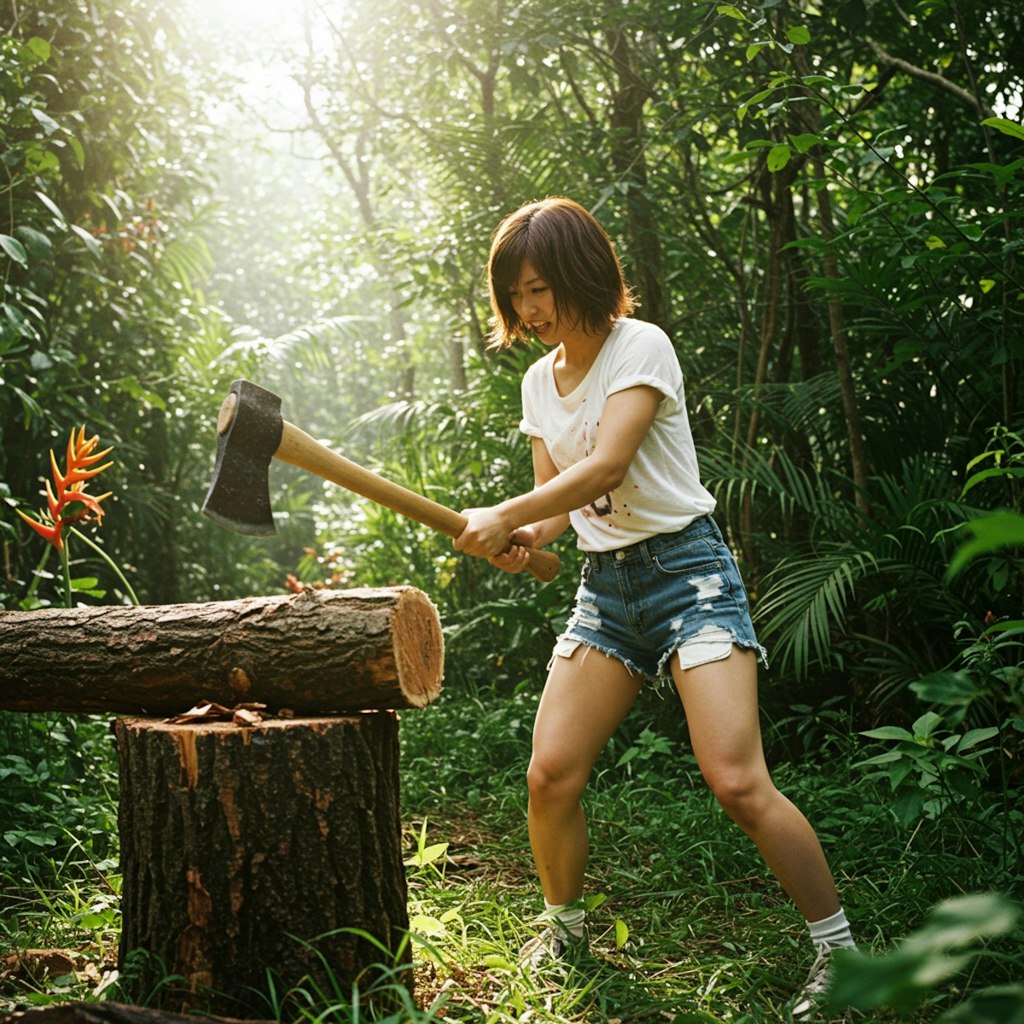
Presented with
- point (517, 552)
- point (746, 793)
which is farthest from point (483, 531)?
point (746, 793)

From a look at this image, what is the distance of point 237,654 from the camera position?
2496 millimetres

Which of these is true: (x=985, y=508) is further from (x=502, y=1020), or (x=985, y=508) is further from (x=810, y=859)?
(x=502, y=1020)

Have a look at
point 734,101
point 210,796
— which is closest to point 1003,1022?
point 210,796

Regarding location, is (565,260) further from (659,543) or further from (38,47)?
(38,47)

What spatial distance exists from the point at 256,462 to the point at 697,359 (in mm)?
3111

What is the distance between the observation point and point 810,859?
233 cm

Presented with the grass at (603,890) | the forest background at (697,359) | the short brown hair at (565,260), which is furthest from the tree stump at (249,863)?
the short brown hair at (565,260)

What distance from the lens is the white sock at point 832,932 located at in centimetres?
233

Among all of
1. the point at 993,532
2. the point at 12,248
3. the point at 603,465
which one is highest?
the point at 12,248

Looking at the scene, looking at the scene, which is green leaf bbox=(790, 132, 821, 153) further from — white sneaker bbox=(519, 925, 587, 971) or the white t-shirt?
white sneaker bbox=(519, 925, 587, 971)

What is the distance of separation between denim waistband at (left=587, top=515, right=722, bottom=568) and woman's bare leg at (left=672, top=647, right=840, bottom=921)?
1.11 feet

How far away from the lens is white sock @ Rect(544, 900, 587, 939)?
261 cm

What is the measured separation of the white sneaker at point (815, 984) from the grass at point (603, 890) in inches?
3.1

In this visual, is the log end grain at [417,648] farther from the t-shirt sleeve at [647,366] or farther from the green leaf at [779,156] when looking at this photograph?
the green leaf at [779,156]
